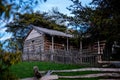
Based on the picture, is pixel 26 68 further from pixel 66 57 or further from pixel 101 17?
pixel 66 57

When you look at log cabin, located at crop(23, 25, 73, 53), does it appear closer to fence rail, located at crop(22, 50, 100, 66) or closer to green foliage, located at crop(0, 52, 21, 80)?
fence rail, located at crop(22, 50, 100, 66)

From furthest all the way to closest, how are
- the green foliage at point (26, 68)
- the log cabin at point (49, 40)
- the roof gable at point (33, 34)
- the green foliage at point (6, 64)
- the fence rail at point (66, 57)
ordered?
the roof gable at point (33, 34) < the log cabin at point (49, 40) < the fence rail at point (66, 57) < the green foliage at point (26, 68) < the green foliage at point (6, 64)

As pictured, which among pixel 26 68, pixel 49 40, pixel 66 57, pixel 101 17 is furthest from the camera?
pixel 49 40

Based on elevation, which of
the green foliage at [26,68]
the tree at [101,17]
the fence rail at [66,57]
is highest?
the tree at [101,17]

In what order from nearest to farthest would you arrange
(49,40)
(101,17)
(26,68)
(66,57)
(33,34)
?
(101,17) → (26,68) → (66,57) → (49,40) → (33,34)

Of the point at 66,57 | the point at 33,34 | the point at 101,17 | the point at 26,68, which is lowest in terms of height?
the point at 26,68

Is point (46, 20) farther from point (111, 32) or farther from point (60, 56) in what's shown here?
point (111, 32)

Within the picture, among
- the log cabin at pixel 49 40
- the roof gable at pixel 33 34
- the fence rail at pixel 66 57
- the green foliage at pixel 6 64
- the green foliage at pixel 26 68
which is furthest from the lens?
the roof gable at pixel 33 34

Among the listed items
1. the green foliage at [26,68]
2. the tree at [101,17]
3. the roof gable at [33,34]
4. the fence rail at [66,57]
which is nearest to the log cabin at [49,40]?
the roof gable at [33,34]

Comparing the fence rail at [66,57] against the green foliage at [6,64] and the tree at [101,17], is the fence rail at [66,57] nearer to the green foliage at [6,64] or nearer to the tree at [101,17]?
the tree at [101,17]

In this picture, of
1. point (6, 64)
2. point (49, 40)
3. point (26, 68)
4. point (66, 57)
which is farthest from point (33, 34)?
point (6, 64)

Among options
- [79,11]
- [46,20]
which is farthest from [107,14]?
[46,20]

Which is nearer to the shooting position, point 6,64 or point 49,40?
point 6,64

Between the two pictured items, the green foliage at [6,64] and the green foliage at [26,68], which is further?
the green foliage at [26,68]
